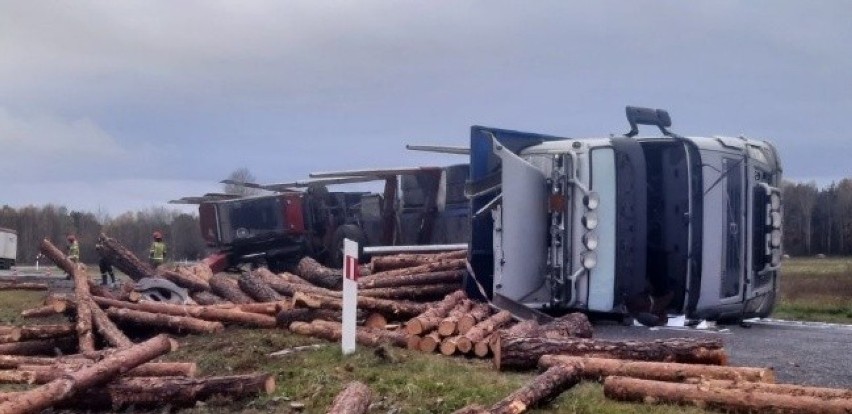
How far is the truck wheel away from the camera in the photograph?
841 inches

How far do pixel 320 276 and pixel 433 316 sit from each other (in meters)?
4.57

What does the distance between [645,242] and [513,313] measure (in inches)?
67.4

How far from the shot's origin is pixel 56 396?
7.43 metres

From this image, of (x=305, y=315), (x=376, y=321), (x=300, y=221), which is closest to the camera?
(x=305, y=315)

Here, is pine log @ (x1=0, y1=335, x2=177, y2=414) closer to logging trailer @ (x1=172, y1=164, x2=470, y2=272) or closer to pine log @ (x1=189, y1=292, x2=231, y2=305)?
pine log @ (x1=189, y1=292, x2=231, y2=305)

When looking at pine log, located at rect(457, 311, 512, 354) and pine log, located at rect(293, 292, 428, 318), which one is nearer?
pine log, located at rect(457, 311, 512, 354)

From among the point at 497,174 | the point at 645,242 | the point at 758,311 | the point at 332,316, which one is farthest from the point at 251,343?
the point at 758,311

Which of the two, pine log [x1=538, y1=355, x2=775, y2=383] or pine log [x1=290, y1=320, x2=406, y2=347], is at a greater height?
pine log [x1=538, y1=355, x2=775, y2=383]

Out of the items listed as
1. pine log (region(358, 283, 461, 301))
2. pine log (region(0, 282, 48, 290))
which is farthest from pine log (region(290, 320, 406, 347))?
pine log (region(0, 282, 48, 290))

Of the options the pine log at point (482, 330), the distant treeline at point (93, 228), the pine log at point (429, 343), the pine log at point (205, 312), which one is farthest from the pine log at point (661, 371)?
the distant treeline at point (93, 228)

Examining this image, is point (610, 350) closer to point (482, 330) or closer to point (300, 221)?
point (482, 330)

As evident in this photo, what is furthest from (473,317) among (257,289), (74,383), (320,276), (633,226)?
(320,276)

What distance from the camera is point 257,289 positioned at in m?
13.5

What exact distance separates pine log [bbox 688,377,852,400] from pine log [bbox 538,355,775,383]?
295 mm
